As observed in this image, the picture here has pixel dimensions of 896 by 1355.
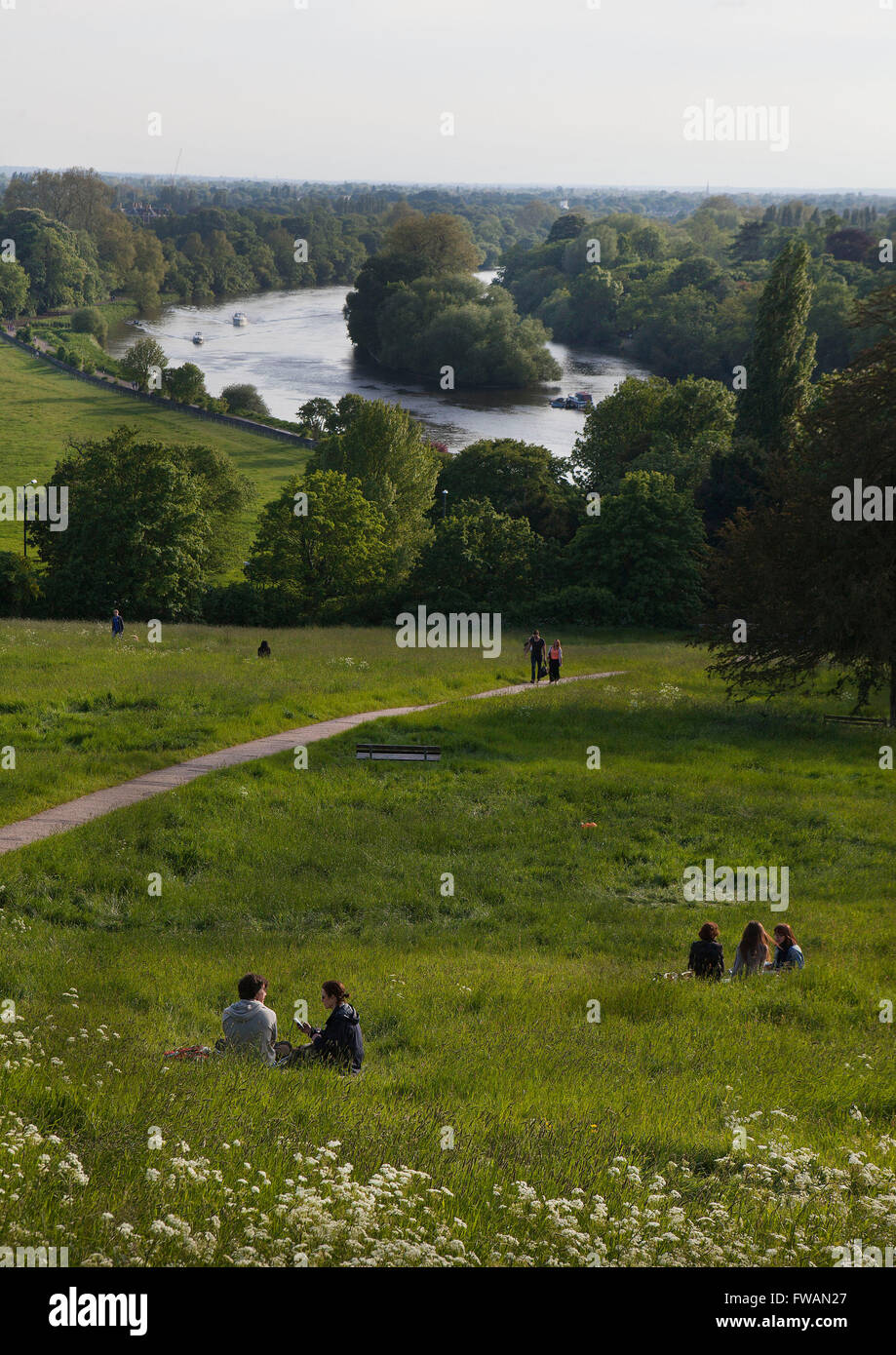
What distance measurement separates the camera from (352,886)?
17.5m

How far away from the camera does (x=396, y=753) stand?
24.5 m

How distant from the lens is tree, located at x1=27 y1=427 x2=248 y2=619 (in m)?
51.8

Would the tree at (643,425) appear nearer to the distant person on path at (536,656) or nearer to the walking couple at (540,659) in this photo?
the distant person on path at (536,656)

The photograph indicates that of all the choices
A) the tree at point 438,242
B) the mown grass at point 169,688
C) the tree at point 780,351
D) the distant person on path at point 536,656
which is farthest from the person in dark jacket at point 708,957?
the tree at point 438,242

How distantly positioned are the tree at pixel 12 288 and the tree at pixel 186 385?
6335 cm

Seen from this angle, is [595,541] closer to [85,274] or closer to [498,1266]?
[498,1266]

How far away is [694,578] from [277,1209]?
52541 millimetres

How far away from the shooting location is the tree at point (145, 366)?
127 metres

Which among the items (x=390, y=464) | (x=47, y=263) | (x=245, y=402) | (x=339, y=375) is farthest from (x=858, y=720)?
(x=47, y=263)

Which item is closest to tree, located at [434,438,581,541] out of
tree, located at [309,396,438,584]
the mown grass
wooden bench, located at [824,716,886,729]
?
tree, located at [309,396,438,584]

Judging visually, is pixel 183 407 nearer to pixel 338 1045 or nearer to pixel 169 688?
pixel 169 688

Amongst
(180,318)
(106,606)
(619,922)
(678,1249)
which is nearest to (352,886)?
(619,922)

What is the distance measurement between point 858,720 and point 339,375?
391 ft

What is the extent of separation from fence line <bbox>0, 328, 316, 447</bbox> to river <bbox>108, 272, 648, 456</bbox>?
8289 millimetres
